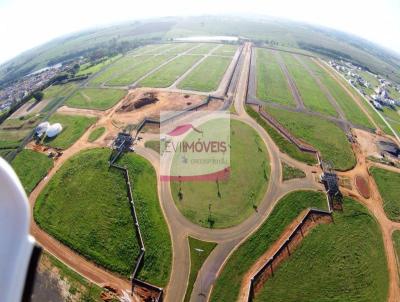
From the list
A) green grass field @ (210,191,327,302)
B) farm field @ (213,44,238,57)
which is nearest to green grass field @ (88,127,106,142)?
green grass field @ (210,191,327,302)

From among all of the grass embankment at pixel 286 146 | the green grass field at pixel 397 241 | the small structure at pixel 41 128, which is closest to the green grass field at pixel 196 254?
the green grass field at pixel 397 241

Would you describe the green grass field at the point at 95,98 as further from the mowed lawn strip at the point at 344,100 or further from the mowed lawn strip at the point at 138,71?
the mowed lawn strip at the point at 344,100

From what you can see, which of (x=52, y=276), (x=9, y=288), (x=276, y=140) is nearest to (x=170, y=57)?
(x=276, y=140)

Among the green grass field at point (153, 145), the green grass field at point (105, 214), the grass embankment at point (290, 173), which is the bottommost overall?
→ the green grass field at point (105, 214)

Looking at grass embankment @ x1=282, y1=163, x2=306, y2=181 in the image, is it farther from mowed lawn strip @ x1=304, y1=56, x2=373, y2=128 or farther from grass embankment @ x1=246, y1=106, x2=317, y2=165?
mowed lawn strip @ x1=304, y1=56, x2=373, y2=128

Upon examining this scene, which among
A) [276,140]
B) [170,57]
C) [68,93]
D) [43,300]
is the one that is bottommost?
[43,300]

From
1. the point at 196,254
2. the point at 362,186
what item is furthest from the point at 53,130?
the point at 362,186

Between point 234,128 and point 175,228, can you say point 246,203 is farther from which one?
point 234,128
